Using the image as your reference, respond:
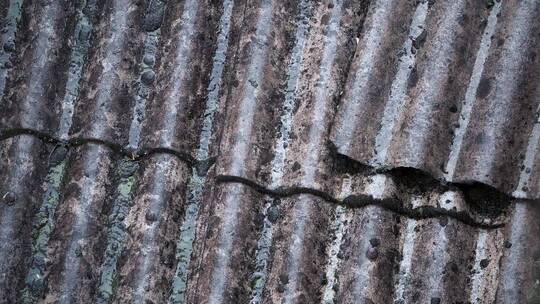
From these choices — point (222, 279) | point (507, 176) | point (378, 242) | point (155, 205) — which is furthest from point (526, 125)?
point (155, 205)

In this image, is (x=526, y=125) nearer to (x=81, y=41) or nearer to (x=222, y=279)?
(x=222, y=279)

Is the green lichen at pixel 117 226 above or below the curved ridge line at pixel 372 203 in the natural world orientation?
below

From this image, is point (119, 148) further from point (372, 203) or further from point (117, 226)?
point (372, 203)

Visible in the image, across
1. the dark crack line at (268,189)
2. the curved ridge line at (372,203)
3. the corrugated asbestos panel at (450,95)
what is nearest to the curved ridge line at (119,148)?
the dark crack line at (268,189)

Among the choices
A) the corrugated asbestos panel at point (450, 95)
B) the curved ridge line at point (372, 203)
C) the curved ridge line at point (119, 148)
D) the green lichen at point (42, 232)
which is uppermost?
the corrugated asbestos panel at point (450, 95)

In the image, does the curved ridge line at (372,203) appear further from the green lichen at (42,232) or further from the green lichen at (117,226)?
the green lichen at (42,232)

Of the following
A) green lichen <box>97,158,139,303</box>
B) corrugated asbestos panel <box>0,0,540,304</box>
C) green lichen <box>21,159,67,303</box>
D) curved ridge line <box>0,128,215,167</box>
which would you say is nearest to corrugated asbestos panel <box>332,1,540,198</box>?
corrugated asbestos panel <box>0,0,540,304</box>

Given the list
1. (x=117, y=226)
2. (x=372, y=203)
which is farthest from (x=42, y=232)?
(x=372, y=203)
